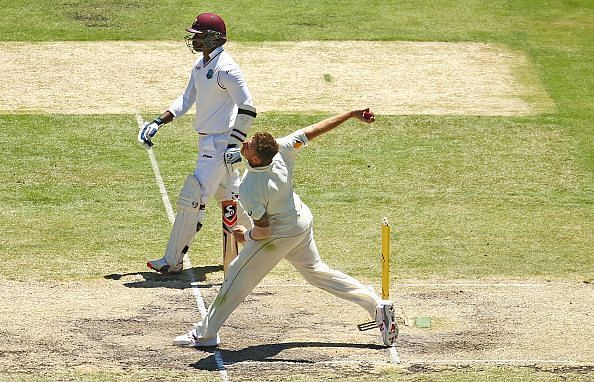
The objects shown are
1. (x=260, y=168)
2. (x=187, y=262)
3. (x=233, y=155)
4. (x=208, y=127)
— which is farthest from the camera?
(x=187, y=262)

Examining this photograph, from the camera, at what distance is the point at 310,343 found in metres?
11.5

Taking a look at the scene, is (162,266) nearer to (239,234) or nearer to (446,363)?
(239,234)

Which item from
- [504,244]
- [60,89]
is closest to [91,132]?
[60,89]

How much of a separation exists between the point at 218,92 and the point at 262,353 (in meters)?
3.41

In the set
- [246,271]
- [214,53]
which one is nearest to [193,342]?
[246,271]

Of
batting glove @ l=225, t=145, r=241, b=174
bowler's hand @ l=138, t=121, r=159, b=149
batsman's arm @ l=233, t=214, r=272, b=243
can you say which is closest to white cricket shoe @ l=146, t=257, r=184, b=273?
bowler's hand @ l=138, t=121, r=159, b=149

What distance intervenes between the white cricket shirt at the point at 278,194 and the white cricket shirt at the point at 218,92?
208cm

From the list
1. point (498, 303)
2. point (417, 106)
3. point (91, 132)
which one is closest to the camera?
point (498, 303)

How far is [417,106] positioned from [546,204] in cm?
482

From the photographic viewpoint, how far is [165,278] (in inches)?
535

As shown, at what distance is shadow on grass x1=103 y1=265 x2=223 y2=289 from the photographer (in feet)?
43.6

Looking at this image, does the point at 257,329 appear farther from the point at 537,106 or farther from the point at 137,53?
the point at 137,53

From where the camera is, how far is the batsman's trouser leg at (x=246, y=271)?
11102 millimetres

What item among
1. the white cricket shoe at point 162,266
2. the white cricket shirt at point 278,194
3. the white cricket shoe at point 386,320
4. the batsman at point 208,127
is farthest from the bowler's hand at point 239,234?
the white cricket shoe at point 162,266
